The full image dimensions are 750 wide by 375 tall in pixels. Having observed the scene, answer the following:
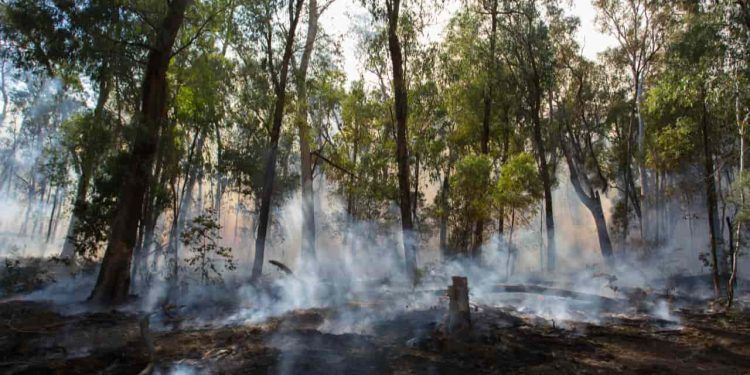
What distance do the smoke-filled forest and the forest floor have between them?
7cm

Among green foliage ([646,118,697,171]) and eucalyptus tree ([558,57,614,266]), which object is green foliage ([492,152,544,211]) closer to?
green foliage ([646,118,697,171])

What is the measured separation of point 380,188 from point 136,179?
1264cm

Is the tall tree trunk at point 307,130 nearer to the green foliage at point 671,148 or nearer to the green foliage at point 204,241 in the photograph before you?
the green foliage at point 204,241

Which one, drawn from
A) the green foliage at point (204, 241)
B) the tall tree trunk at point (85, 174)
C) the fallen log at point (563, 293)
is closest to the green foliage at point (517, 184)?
the fallen log at point (563, 293)

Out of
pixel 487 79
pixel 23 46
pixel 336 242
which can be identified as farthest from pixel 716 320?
pixel 336 242

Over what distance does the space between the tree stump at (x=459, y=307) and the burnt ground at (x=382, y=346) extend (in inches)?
7.9

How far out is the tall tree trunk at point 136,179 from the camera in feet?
39.5

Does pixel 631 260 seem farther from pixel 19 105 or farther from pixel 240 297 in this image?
pixel 19 105

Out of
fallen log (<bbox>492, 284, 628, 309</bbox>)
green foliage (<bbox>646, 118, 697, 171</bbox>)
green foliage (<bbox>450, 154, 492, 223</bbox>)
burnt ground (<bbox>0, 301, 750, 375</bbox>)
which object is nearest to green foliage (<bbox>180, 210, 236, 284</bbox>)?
burnt ground (<bbox>0, 301, 750, 375</bbox>)

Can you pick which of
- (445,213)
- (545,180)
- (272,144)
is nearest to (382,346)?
(272,144)

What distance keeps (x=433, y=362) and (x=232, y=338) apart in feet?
12.3

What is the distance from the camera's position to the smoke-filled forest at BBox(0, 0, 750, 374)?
8.46m

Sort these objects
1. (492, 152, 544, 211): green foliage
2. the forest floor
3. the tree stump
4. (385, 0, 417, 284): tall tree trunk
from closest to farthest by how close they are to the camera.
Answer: the forest floor, the tree stump, (385, 0, 417, 284): tall tree trunk, (492, 152, 544, 211): green foliage

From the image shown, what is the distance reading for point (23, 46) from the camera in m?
12.0
